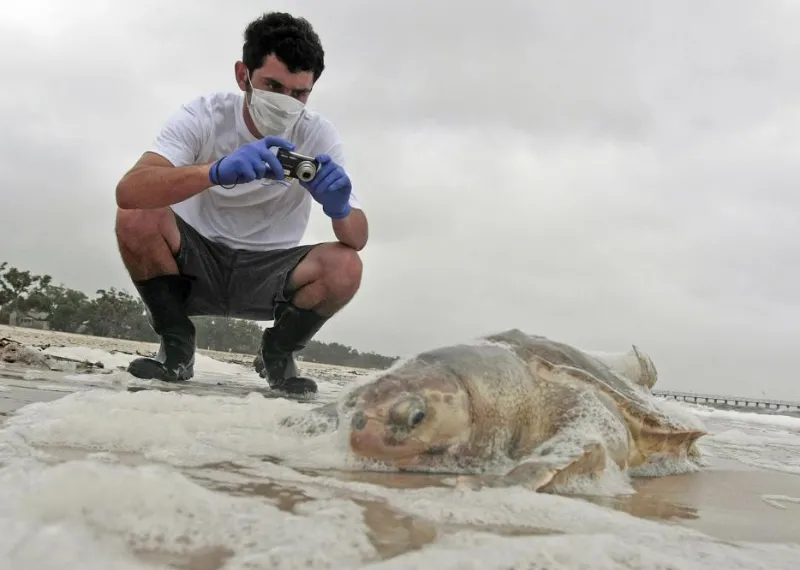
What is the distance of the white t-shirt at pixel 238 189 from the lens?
150 inches

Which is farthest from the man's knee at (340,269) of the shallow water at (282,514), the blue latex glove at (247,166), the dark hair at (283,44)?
the shallow water at (282,514)

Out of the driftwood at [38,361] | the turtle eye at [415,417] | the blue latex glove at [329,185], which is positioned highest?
the blue latex glove at [329,185]

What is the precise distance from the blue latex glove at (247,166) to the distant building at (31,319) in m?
36.2

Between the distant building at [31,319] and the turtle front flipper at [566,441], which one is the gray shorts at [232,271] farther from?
the distant building at [31,319]

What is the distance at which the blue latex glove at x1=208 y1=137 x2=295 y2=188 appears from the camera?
309cm

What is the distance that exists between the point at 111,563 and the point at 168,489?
0.32 m

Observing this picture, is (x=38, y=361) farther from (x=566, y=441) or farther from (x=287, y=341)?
(x=566, y=441)

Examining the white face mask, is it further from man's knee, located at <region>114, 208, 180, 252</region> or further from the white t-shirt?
man's knee, located at <region>114, 208, 180, 252</region>

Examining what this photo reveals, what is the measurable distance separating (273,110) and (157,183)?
821 millimetres

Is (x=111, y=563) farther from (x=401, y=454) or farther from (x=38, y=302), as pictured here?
(x=38, y=302)

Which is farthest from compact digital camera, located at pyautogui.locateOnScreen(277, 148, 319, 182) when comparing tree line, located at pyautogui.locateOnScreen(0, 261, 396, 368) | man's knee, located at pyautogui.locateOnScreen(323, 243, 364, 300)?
tree line, located at pyautogui.locateOnScreen(0, 261, 396, 368)

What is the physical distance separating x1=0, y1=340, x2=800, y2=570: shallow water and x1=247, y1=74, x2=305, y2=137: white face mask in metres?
2.29

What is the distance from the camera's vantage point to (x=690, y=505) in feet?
5.25

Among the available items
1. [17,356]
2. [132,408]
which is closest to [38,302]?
[17,356]
